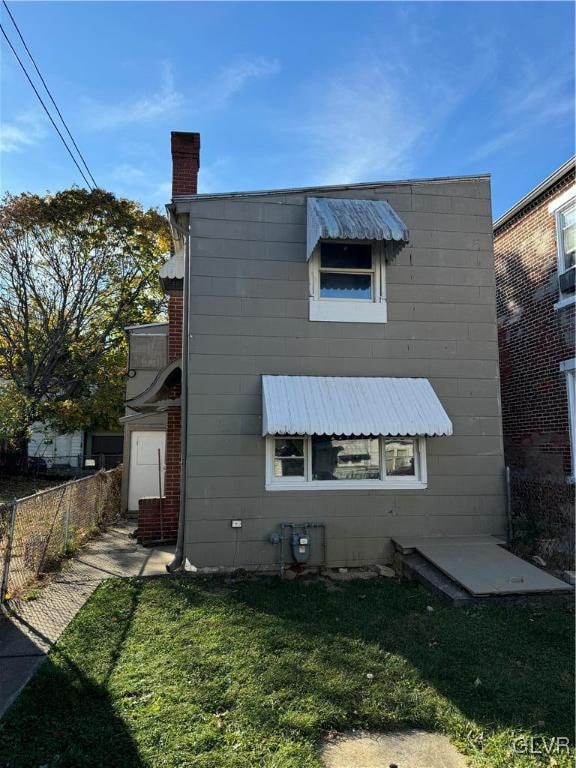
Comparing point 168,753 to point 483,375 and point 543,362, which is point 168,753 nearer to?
point 483,375

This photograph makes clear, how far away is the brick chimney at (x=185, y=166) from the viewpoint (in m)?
9.68

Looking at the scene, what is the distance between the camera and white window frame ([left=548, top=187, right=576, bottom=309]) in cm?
940

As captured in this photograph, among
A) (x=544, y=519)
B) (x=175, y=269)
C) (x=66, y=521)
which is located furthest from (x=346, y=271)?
(x=66, y=521)

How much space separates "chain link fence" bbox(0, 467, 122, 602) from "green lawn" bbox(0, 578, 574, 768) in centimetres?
127

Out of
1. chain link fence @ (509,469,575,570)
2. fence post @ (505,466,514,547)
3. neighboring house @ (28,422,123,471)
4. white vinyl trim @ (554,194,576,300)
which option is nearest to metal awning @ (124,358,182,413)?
fence post @ (505,466,514,547)

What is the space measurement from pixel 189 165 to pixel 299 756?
9422 mm

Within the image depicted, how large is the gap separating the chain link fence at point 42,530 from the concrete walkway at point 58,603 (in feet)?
0.91

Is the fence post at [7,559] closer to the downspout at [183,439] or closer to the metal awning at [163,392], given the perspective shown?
the downspout at [183,439]

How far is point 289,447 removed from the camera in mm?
8008

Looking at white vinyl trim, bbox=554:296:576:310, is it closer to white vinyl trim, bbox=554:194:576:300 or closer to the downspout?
white vinyl trim, bbox=554:194:576:300

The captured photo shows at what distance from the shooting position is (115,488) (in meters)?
13.4

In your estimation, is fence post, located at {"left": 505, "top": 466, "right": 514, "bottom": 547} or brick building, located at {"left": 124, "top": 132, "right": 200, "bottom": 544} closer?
fence post, located at {"left": 505, "top": 466, "right": 514, "bottom": 547}

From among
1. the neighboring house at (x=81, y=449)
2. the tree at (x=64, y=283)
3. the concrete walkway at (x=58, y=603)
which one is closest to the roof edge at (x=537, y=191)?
the concrete walkway at (x=58, y=603)

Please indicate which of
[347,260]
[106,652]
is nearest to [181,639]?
[106,652]
